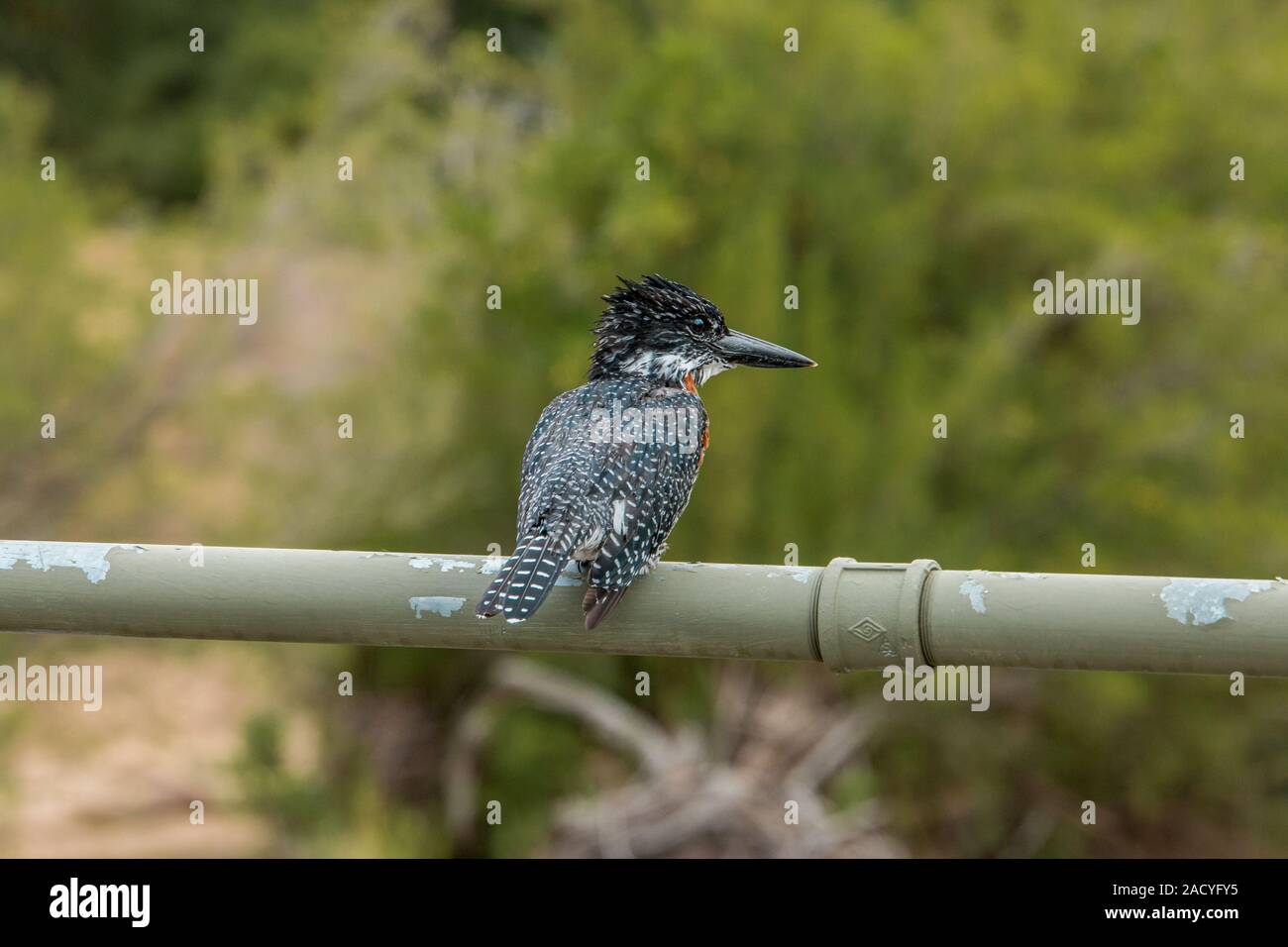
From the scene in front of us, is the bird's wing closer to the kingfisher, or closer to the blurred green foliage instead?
the kingfisher

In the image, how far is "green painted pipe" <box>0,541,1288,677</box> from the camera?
96.8 inches

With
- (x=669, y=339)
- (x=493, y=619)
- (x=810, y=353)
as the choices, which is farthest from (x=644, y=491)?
(x=810, y=353)

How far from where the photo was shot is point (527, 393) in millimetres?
8539

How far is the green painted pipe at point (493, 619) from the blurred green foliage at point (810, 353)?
5291 millimetres

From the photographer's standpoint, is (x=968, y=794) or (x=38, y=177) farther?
(x=38, y=177)

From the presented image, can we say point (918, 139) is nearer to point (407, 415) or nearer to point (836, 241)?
point (836, 241)

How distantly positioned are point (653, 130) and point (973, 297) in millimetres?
1971

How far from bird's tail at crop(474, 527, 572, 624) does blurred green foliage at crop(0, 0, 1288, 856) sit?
4.60 m

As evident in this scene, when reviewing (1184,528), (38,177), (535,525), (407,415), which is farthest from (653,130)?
(535,525)

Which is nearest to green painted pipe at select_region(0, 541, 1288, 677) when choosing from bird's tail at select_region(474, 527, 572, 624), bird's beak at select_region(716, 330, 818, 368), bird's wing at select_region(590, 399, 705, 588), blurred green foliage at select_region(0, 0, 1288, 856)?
bird's tail at select_region(474, 527, 572, 624)

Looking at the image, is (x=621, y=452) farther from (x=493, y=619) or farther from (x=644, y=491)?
(x=493, y=619)

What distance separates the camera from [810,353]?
8398 mm

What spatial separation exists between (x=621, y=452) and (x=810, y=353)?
4.54m

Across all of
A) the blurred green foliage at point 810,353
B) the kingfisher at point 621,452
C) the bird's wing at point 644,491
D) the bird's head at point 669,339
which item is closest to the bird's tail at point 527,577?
the kingfisher at point 621,452
